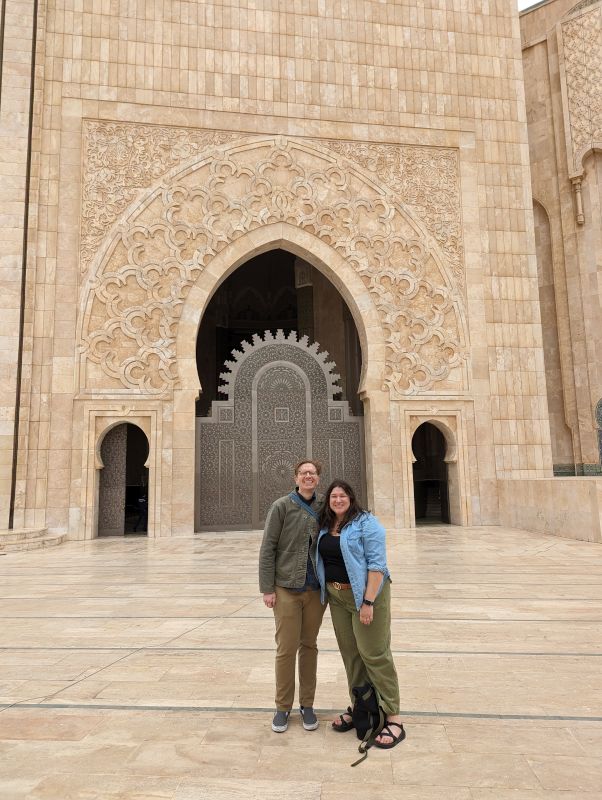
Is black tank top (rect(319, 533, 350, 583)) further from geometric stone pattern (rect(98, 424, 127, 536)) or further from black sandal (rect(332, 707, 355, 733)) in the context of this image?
geometric stone pattern (rect(98, 424, 127, 536))

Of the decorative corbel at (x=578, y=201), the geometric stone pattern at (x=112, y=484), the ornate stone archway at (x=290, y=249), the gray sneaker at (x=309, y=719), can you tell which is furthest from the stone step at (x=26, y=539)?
the decorative corbel at (x=578, y=201)

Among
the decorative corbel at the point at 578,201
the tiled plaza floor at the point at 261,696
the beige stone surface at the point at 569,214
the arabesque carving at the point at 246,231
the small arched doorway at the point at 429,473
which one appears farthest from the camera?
the decorative corbel at the point at 578,201

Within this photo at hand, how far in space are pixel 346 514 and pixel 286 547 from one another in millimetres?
242

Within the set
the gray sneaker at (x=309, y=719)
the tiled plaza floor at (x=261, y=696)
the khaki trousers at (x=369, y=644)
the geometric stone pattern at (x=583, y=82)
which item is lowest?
the tiled plaza floor at (x=261, y=696)

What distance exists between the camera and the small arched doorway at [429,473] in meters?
9.90

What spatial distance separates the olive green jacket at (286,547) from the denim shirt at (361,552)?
0.53 feet

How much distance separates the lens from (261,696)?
2.12 m

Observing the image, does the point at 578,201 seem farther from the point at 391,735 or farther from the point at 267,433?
the point at 391,735

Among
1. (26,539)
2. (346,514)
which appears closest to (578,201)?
(26,539)

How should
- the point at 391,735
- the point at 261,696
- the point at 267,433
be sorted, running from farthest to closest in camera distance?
1. the point at 267,433
2. the point at 261,696
3. the point at 391,735

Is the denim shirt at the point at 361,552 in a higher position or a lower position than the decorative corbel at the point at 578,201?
lower

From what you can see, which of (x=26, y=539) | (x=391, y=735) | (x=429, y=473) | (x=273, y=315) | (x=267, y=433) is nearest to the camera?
(x=391, y=735)

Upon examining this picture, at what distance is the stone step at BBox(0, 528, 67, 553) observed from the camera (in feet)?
21.3

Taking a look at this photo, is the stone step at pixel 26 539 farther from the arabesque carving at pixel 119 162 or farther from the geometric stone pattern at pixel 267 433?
the arabesque carving at pixel 119 162
